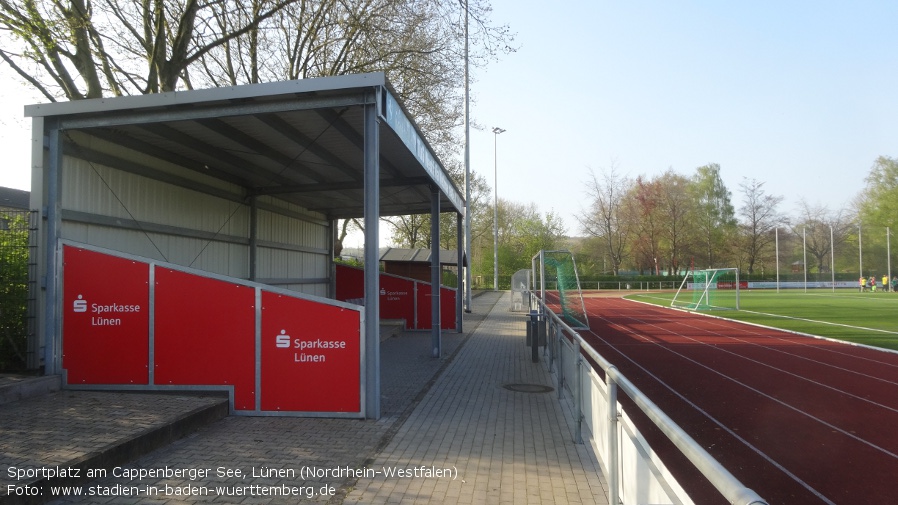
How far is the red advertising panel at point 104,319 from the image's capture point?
7301 millimetres

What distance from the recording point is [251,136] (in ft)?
29.1

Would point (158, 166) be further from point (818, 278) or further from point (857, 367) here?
point (818, 278)

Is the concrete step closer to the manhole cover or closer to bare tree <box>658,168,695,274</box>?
the manhole cover

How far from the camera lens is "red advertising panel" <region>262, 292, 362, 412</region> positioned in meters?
7.00

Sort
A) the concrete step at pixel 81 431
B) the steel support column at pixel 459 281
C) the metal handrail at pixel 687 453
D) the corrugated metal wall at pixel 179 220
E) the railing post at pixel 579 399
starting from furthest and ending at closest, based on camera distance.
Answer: the steel support column at pixel 459 281 < the corrugated metal wall at pixel 179 220 < the railing post at pixel 579 399 < the concrete step at pixel 81 431 < the metal handrail at pixel 687 453

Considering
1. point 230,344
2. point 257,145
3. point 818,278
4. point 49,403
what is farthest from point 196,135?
point 818,278

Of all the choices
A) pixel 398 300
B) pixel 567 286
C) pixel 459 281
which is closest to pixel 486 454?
pixel 459 281

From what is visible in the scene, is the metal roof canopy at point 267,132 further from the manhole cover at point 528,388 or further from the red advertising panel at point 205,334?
the manhole cover at point 528,388

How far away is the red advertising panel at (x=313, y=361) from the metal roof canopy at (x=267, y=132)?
259cm

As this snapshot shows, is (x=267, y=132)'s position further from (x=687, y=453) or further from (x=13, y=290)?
(x=687, y=453)

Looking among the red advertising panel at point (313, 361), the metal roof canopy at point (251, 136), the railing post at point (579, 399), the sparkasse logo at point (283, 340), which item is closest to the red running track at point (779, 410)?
the railing post at point (579, 399)

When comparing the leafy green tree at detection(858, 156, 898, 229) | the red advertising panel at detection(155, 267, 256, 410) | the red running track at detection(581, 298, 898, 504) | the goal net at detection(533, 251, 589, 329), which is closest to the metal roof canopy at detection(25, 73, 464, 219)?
the red advertising panel at detection(155, 267, 256, 410)

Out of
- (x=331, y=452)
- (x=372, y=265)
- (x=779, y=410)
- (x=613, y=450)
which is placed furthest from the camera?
(x=779, y=410)

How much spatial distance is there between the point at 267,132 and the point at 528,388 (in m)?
5.76
